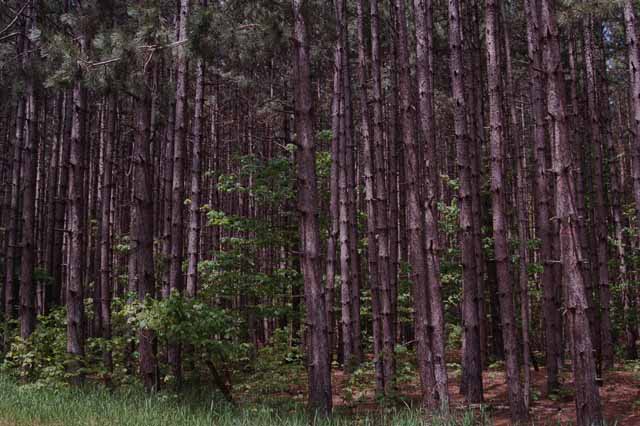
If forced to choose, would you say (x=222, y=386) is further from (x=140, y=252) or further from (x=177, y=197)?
(x=177, y=197)

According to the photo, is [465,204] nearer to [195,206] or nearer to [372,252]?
[372,252]

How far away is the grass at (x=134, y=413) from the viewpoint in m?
6.66

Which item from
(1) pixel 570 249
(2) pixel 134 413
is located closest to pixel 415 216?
(1) pixel 570 249

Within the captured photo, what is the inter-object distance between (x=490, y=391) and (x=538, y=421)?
122 inches

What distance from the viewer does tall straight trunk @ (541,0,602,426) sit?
23.4 feet

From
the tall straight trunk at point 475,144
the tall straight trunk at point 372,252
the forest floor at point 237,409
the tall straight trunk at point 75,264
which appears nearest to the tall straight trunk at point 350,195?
the tall straight trunk at point 372,252

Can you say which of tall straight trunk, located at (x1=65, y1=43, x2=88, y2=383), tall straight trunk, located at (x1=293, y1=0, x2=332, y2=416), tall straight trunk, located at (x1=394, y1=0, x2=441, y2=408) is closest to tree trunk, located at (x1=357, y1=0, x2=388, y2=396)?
tall straight trunk, located at (x1=394, y1=0, x2=441, y2=408)

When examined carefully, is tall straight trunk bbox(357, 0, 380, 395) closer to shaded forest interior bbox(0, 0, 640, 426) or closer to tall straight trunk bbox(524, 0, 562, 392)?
shaded forest interior bbox(0, 0, 640, 426)

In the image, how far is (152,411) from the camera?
23.4 feet

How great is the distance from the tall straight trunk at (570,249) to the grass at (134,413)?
1288mm

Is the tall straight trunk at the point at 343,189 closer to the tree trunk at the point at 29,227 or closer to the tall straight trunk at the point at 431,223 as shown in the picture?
the tall straight trunk at the point at 431,223

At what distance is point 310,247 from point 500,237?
10.2 feet

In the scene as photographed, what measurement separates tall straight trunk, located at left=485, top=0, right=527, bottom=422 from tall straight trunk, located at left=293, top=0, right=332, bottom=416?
270 centimetres

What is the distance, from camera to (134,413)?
279 inches
